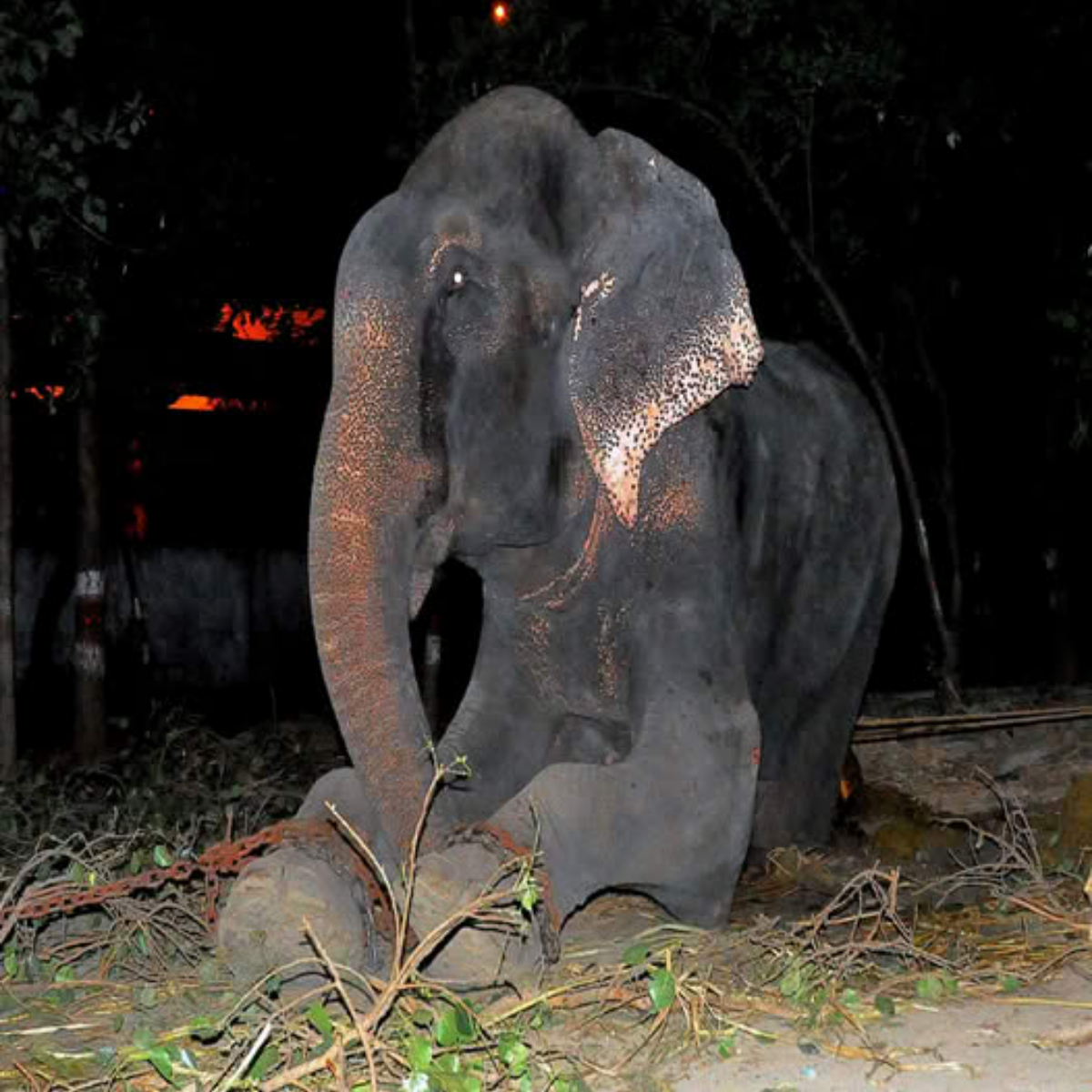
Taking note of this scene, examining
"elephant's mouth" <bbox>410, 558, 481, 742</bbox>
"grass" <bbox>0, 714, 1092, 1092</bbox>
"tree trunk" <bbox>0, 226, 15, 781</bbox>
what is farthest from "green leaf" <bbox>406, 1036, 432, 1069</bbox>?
"tree trunk" <bbox>0, 226, 15, 781</bbox>

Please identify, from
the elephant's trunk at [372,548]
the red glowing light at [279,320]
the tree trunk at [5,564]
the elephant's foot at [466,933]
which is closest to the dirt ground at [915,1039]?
the elephant's foot at [466,933]

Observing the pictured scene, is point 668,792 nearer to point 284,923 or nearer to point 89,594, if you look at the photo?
point 284,923

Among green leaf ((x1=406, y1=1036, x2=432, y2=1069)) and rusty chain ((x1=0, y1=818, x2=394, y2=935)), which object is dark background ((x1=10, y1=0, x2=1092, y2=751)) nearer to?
rusty chain ((x1=0, y1=818, x2=394, y2=935))

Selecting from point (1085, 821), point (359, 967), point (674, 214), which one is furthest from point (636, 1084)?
point (1085, 821)

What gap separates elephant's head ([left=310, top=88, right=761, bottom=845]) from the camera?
374 centimetres

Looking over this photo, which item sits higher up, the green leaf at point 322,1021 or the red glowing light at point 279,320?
the red glowing light at point 279,320

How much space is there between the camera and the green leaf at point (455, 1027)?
2902mm

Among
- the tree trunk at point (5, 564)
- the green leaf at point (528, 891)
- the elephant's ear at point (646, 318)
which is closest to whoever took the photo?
the green leaf at point (528, 891)

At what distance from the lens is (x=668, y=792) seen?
390 cm

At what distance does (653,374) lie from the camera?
4.23 meters

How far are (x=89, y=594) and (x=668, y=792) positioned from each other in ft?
18.3

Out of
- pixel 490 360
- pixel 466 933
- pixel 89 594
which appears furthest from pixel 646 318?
pixel 89 594

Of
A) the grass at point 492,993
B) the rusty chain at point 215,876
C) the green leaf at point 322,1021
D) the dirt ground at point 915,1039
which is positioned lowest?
the dirt ground at point 915,1039

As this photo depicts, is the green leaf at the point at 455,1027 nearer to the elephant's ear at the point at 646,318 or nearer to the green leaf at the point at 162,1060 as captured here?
the green leaf at the point at 162,1060
